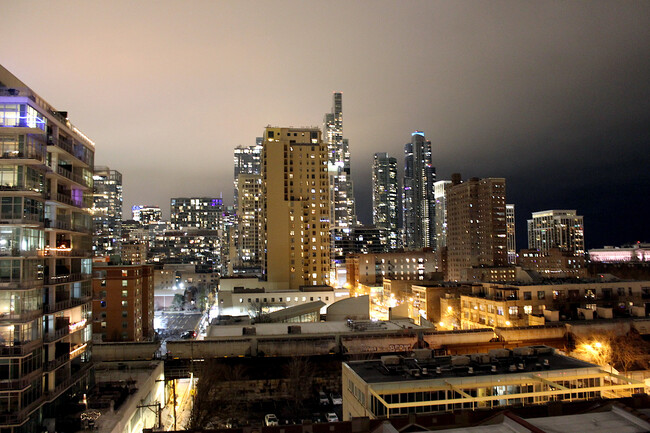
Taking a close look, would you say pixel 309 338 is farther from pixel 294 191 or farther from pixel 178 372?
pixel 294 191

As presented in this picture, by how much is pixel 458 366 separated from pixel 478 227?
141m

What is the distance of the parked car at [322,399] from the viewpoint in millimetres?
41312

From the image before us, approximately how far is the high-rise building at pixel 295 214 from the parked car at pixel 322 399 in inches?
1962

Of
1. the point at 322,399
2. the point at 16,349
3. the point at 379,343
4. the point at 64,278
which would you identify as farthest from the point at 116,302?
the point at 16,349

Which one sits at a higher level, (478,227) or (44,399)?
(478,227)

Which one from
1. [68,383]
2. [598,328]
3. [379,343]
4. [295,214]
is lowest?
[379,343]

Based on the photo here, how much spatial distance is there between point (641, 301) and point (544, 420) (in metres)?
63.7

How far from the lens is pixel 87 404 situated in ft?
91.0

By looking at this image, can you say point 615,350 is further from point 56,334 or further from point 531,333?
point 56,334

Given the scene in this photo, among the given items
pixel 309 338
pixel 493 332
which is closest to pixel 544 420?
pixel 309 338

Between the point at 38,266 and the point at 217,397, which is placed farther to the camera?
the point at 217,397

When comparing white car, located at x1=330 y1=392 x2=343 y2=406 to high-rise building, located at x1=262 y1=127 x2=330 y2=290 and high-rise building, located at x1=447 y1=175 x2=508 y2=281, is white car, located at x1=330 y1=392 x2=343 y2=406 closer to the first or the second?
high-rise building, located at x1=262 y1=127 x2=330 y2=290

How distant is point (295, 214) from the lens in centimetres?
9638

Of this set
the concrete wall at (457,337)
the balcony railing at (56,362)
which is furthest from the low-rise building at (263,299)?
the balcony railing at (56,362)
